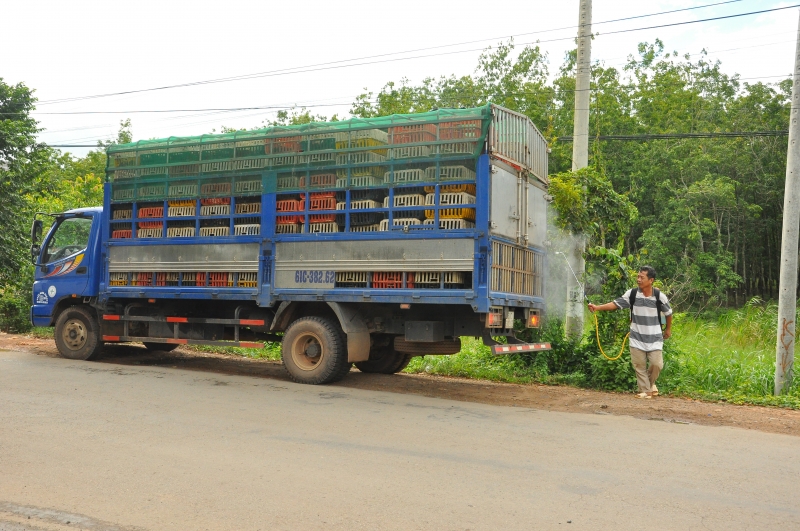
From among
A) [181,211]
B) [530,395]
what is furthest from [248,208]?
[530,395]

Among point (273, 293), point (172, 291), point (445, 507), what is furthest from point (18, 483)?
point (172, 291)

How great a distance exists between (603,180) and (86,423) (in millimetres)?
7481

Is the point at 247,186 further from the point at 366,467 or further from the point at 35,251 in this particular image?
the point at 366,467

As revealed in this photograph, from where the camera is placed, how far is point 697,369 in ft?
34.1

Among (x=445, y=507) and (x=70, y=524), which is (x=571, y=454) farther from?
(x=70, y=524)

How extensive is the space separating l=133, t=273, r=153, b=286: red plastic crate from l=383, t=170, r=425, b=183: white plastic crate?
4.29 metres

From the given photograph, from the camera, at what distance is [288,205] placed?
32.8 feet

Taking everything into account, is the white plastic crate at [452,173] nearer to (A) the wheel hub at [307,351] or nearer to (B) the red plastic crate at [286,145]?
(B) the red plastic crate at [286,145]

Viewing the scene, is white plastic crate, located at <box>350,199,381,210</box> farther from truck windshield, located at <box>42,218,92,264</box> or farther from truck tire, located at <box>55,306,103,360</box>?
truck tire, located at <box>55,306,103,360</box>

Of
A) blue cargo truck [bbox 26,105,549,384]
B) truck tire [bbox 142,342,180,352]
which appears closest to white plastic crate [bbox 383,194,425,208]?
blue cargo truck [bbox 26,105,549,384]

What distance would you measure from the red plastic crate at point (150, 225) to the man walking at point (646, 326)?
6.44 metres

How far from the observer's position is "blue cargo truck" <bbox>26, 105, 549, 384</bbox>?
8828mm

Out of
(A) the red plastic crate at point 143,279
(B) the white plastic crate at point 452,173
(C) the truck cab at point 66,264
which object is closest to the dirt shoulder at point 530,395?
(C) the truck cab at point 66,264

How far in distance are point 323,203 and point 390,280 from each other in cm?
145
